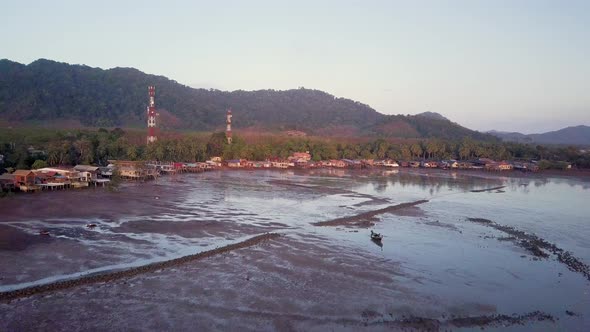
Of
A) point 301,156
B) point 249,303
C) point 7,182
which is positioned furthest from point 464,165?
point 249,303

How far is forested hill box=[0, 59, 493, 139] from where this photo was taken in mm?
91500

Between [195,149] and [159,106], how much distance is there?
199ft

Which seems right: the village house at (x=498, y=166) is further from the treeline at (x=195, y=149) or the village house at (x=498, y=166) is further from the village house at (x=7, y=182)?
the village house at (x=7, y=182)

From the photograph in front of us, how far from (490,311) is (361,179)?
35.1 meters

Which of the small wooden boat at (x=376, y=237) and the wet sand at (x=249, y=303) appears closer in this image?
the wet sand at (x=249, y=303)

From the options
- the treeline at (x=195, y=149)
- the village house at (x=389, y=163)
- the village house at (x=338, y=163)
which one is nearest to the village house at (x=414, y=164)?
the village house at (x=389, y=163)

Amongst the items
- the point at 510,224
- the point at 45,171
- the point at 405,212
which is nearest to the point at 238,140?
the point at 45,171

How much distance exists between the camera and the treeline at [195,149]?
133 ft

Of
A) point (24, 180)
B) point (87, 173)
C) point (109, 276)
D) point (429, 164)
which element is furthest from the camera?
point (429, 164)

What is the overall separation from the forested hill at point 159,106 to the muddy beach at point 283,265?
68095 millimetres

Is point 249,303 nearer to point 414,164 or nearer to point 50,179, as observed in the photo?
point 50,179

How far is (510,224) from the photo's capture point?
87.4ft

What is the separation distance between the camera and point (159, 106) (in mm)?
111125

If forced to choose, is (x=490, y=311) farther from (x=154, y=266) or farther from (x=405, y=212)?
(x=405, y=212)
